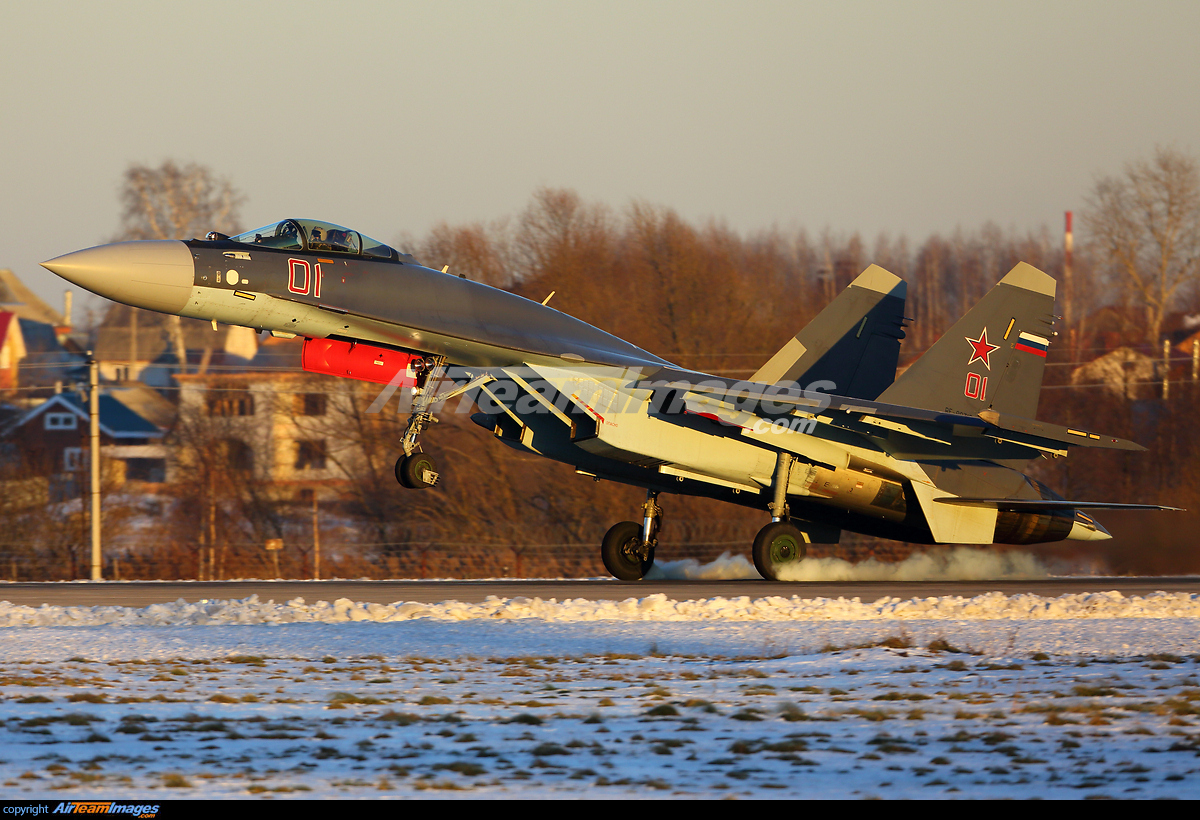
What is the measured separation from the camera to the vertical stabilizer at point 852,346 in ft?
64.8

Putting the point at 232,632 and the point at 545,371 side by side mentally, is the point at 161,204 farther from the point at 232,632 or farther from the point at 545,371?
the point at 232,632

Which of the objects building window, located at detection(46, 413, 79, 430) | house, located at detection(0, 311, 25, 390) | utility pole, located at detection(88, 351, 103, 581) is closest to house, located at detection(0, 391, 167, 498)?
building window, located at detection(46, 413, 79, 430)

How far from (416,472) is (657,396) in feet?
12.1

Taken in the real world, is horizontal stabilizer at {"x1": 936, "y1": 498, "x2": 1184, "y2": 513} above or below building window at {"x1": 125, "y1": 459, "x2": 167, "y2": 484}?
below

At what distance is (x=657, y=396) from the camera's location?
54.0 ft

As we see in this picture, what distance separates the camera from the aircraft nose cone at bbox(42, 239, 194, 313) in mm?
13219

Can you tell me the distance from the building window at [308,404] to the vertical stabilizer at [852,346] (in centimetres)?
2719

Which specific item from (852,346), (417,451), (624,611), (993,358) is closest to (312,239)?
(417,451)

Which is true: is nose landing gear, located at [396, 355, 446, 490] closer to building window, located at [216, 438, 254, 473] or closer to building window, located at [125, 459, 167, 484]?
building window, located at [216, 438, 254, 473]

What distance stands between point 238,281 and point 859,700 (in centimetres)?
1002

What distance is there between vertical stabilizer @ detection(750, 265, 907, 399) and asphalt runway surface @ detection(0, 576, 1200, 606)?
12.8 feet

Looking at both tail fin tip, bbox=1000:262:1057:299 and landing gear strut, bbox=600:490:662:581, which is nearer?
landing gear strut, bbox=600:490:662:581

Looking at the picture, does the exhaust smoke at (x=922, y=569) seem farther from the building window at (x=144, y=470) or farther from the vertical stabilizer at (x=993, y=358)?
the building window at (x=144, y=470)

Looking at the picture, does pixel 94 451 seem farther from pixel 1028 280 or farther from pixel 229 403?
pixel 1028 280
